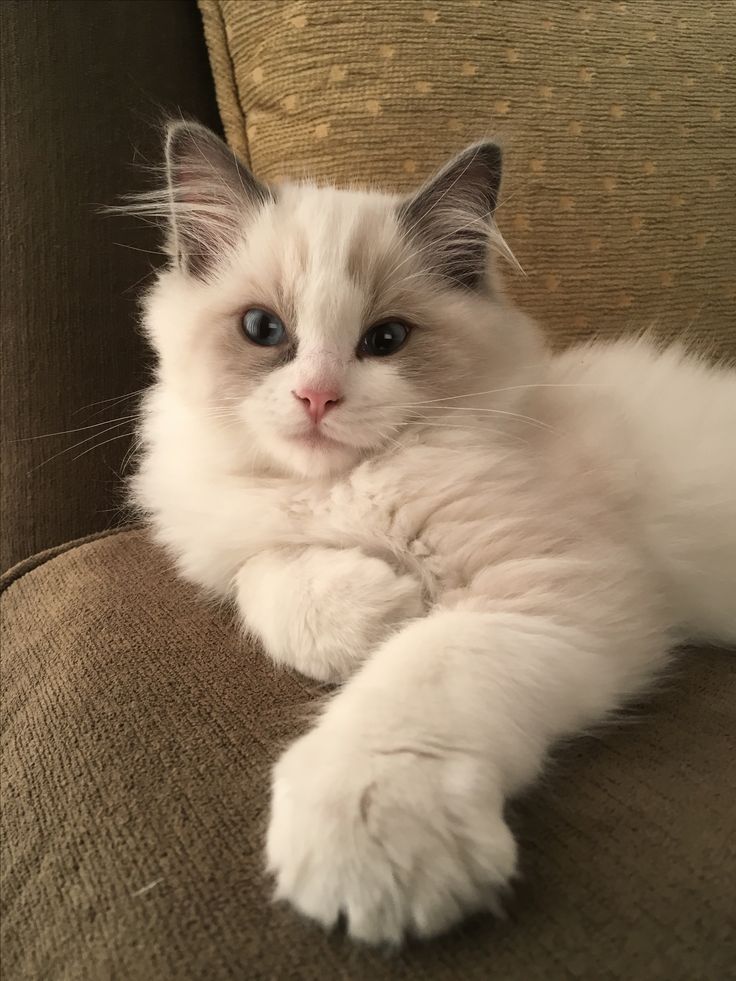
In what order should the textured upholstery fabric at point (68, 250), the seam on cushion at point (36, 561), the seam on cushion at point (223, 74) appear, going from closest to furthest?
the seam on cushion at point (36, 561) → the textured upholstery fabric at point (68, 250) → the seam on cushion at point (223, 74)

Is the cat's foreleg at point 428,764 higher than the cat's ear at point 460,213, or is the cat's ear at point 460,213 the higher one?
the cat's ear at point 460,213

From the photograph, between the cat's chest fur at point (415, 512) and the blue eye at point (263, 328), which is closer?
the cat's chest fur at point (415, 512)

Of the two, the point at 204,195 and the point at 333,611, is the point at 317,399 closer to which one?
the point at 333,611

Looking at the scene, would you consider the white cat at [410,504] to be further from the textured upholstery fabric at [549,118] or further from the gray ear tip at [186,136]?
the textured upholstery fabric at [549,118]

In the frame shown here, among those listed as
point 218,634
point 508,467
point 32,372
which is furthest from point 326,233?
point 32,372

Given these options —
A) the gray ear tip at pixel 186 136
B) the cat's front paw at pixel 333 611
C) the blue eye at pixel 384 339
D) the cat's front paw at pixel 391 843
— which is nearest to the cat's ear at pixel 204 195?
the gray ear tip at pixel 186 136

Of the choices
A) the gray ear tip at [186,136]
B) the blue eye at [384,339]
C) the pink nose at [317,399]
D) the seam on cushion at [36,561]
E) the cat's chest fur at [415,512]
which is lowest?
the seam on cushion at [36,561]
